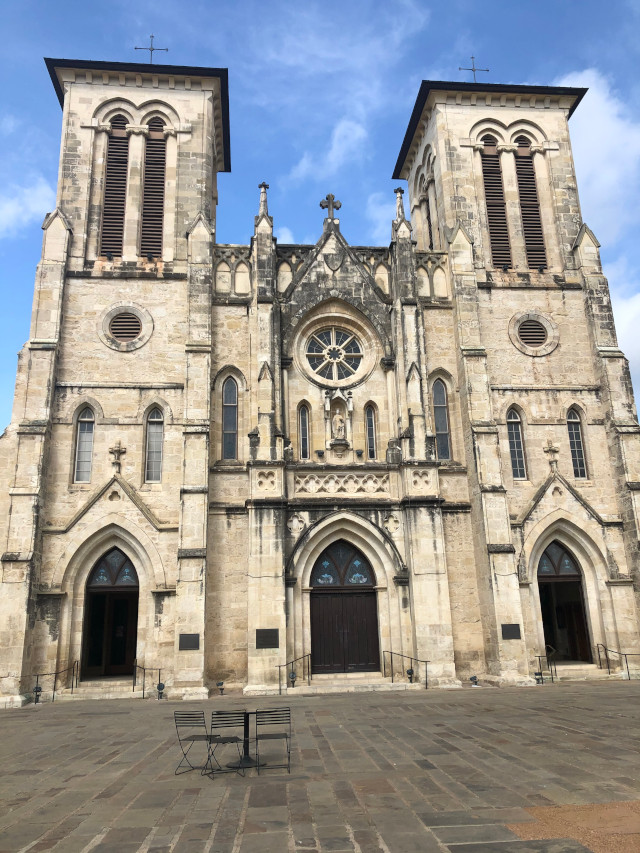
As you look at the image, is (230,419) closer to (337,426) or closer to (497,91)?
(337,426)

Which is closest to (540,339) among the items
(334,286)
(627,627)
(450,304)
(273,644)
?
(450,304)

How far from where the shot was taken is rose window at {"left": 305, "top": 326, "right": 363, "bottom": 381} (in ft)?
76.5

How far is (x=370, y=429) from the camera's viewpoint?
74.8ft

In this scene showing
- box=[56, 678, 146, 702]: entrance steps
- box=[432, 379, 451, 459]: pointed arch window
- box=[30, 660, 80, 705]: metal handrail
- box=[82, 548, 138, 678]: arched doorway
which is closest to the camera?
box=[30, 660, 80, 705]: metal handrail

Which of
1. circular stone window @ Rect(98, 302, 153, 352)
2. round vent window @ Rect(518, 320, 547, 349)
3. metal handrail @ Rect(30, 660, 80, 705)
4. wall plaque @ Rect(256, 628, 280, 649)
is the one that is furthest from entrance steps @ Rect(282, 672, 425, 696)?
round vent window @ Rect(518, 320, 547, 349)

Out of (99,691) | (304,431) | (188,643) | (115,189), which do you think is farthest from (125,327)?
(99,691)

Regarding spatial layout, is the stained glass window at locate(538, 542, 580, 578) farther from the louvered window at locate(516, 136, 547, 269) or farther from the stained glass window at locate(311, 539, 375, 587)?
the louvered window at locate(516, 136, 547, 269)

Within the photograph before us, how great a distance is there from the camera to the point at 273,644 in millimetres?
19125

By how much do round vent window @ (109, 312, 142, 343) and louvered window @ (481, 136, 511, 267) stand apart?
1336 centimetres

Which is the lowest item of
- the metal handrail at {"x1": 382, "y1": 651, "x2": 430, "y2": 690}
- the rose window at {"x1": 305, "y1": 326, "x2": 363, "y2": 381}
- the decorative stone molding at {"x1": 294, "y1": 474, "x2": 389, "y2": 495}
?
the metal handrail at {"x1": 382, "y1": 651, "x2": 430, "y2": 690}

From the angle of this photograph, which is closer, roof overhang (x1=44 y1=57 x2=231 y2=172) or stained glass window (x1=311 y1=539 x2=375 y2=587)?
stained glass window (x1=311 y1=539 x2=375 y2=587)

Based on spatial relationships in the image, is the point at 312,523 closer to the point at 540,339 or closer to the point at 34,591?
the point at 34,591

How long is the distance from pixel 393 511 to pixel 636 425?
8893 mm

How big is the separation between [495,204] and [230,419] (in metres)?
13.5
